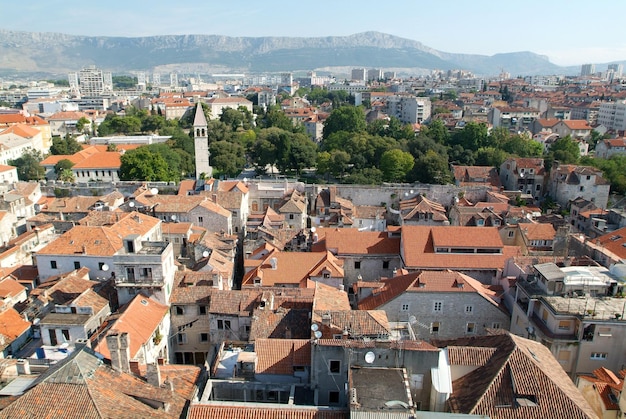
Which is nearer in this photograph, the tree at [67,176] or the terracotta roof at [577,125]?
the tree at [67,176]

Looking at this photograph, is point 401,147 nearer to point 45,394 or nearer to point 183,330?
point 183,330

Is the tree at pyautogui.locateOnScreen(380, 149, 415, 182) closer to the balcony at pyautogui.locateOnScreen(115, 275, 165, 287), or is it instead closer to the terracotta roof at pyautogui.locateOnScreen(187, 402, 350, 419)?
the balcony at pyautogui.locateOnScreen(115, 275, 165, 287)

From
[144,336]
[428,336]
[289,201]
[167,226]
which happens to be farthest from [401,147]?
[144,336]

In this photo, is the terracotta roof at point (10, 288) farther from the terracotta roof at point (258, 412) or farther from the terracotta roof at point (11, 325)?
the terracotta roof at point (258, 412)

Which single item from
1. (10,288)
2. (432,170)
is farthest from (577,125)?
(10,288)

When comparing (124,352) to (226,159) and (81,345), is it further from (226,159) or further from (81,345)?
(226,159)

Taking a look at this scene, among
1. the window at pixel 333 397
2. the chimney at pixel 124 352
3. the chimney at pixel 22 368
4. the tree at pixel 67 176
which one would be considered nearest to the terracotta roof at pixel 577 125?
the tree at pixel 67 176
